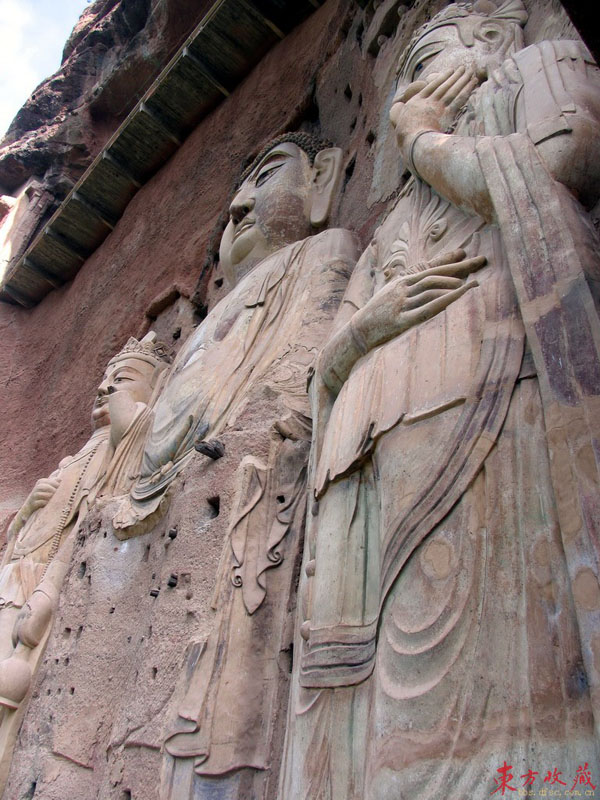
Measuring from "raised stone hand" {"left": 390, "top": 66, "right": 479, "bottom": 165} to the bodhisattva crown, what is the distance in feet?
9.31

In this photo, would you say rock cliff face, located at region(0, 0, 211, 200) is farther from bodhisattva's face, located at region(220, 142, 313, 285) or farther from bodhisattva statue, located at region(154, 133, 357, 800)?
bodhisattva's face, located at region(220, 142, 313, 285)

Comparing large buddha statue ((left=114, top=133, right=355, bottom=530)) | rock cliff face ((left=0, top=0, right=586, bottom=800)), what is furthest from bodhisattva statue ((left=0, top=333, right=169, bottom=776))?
large buddha statue ((left=114, top=133, right=355, bottom=530))

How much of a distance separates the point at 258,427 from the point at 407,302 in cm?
103

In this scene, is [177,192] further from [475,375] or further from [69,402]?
[475,375]

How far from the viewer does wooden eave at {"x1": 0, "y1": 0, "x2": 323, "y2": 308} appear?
25.4 feet

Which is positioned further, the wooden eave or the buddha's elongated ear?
the wooden eave

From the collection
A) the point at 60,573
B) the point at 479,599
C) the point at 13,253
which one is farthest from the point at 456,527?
the point at 13,253

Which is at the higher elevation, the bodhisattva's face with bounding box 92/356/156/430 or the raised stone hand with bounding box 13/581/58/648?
the bodhisattva's face with bounding box 92/356/156/430

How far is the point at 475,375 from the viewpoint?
5.37 feet

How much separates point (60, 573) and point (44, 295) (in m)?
7.03

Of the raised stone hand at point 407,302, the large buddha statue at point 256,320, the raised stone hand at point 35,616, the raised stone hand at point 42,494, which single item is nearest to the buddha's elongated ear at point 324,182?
the large buddha statue at point 256,320

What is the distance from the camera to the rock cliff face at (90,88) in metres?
10.1

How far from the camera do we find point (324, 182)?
169 inches

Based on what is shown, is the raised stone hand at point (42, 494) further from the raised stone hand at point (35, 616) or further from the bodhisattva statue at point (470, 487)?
the bodhisattva statue at point (470, 487)
